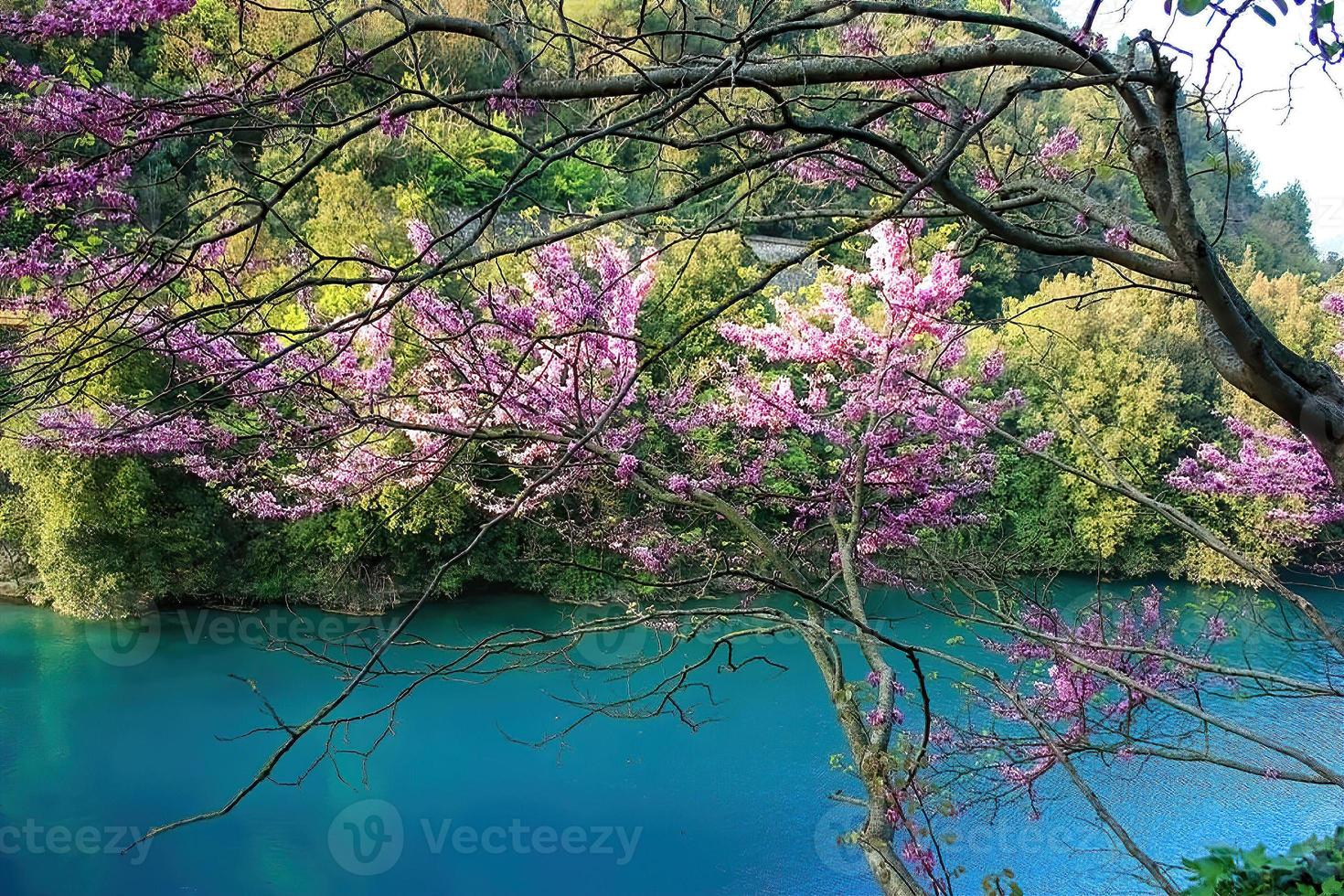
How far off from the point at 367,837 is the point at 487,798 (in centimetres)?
68

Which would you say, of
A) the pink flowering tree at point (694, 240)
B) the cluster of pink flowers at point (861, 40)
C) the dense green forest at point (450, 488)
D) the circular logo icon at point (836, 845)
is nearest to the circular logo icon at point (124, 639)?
the dense green forest at point (450, 488)

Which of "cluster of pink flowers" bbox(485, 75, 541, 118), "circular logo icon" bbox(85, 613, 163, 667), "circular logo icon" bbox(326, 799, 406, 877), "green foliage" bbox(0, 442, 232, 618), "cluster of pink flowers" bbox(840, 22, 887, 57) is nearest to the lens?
"cluster of pink flowers" bbox(485, 75, 541, 118)

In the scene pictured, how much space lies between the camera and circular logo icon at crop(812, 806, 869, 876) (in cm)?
472

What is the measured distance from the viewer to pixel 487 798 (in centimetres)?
542

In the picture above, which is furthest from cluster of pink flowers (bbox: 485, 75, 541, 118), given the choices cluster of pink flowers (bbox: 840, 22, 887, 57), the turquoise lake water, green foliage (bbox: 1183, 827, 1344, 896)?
the turquoise lake water

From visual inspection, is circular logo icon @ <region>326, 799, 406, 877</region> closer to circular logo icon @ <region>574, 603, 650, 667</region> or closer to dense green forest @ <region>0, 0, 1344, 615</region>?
dense green forest @ <region>0, 0, 1344, 615</region>

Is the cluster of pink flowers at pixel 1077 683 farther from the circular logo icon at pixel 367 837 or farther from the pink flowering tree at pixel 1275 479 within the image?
the pink flowering tree at pixel 1275 479

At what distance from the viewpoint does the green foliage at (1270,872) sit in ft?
5.13

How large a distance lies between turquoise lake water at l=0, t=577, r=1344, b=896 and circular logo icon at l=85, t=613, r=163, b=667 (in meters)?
0.04

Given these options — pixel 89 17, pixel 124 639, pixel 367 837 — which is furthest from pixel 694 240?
pixel 124 639

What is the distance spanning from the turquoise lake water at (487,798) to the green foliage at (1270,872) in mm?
2305

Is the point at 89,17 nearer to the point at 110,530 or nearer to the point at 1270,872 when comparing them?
the point at 1270,872

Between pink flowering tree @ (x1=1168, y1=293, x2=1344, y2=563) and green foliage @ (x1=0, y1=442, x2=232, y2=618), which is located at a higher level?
pink flowering tree @ (x1=1168, y1=293, x2=1344, y2=563)

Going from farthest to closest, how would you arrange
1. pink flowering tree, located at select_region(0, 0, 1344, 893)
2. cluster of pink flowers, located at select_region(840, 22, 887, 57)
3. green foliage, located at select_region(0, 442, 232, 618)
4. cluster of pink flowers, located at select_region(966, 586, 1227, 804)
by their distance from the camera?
green foliage, located at select_region(0, 442, 232, 618) < cluster of pink flowers, located at select_region(966, 586, 1227, 804) < cluster of pink flowers, located at select_region(840, 22, 887, 57) < pink flowering tree, located at select_region(0, 0, 1344, 893)
